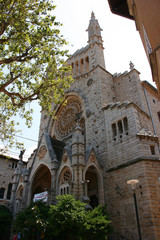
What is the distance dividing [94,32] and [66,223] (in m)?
24.6

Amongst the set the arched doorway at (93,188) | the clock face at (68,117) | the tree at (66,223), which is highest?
the clock face at (68,117)

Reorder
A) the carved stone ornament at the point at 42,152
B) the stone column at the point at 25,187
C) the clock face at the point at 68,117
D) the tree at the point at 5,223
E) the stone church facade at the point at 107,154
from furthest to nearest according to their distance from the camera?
the clock face at the point at 68,117, the carved stone ornament at the point at 42,152, the stone column at the point at 25,187, the tree at the point at 5,223, the stone church facade at the point at 107,154

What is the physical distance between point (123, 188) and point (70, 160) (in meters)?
4.41

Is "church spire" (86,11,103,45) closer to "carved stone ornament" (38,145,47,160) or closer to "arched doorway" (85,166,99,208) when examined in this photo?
"carved stone ornament" (38,145,47,160)

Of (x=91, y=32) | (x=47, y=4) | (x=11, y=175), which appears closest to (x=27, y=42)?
(x=47, y=4)

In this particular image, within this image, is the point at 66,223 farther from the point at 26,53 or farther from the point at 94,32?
the point at 94,32

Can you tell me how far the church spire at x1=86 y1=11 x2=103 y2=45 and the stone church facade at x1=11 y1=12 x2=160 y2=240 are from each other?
1596mm

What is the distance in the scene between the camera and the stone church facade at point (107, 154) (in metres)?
13.3

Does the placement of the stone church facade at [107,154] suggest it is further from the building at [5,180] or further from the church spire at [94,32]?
the building at [5,180]

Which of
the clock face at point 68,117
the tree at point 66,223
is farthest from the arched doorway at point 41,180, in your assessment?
the tree at point 66,223

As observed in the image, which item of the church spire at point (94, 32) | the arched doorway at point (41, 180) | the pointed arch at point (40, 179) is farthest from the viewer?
the church spire at point (94, 32)

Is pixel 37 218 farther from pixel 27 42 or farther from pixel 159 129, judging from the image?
pixel 159 129

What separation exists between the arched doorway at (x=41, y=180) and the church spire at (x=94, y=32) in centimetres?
1751

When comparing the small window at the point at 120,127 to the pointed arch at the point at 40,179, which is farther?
the pointed arch at the point at 40,179
